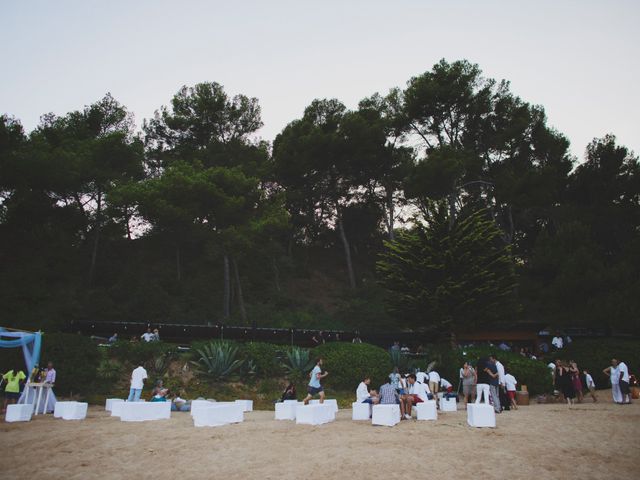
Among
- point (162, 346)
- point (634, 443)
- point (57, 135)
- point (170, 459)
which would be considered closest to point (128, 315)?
point (162, 346)

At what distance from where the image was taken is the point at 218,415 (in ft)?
37.9

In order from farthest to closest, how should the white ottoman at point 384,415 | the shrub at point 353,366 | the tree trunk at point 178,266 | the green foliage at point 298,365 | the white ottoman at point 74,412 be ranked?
the tree trunk at point 178,266, the green foliage at point 298,365, the shrub at point 353,366, the white ottoman at point 74,412, the white ottoman at point 384,415

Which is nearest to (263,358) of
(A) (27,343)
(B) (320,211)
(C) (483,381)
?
(A) (27,343)

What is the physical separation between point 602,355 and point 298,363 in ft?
37.6

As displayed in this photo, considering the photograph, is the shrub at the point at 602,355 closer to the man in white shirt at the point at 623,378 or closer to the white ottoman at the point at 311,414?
the man in white shirt at the point at 623,378

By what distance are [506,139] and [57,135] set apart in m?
29.7

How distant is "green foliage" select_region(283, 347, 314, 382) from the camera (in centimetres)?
1877

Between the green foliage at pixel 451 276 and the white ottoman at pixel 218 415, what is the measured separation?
38.4 ft

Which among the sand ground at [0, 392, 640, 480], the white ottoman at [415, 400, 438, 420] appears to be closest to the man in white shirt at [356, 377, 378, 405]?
the sand ground at [0, 392, 640, 480]

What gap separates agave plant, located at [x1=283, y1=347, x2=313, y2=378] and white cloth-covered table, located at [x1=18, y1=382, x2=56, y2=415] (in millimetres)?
8047

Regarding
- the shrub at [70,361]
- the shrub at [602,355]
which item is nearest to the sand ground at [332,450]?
→ the shrub at [70,361]

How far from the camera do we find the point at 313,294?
4050 centimetres

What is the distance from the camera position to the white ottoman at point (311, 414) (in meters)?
11.4

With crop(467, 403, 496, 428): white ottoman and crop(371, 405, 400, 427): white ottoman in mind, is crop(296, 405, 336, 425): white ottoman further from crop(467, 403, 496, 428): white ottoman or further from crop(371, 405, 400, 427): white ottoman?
crop(467, 403, 496, 428): white ottoman
